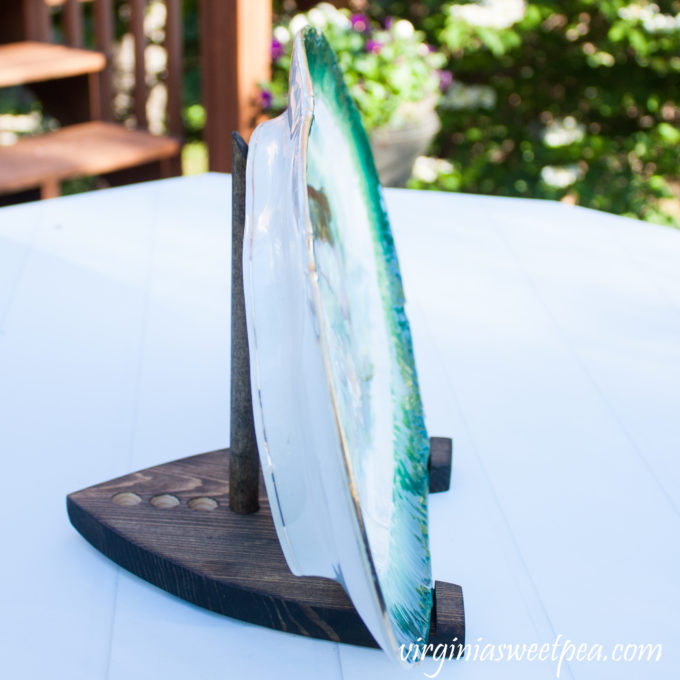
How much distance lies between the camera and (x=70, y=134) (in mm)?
2529

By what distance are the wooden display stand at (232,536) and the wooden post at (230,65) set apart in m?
1.68

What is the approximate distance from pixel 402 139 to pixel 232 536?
2065mm

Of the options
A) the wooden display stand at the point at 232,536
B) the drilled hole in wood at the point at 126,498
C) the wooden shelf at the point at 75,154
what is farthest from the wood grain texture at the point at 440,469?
the wooden shelf at the point at 75,154

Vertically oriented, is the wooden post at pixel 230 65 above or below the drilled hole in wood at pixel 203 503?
above

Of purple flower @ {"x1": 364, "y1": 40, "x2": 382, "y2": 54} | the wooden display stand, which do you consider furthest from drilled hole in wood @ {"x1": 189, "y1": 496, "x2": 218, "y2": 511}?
purple flower @ {"x1": 364, "y1": 40, "x2": 382, "y2": 54}

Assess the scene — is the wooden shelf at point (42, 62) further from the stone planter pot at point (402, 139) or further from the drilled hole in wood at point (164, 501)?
the drilled hole in wood at point (164, 501)

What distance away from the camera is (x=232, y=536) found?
2.52 feet

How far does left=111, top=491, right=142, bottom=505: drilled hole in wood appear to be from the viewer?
31.7 inches

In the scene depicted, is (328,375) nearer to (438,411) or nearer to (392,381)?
(392,381)

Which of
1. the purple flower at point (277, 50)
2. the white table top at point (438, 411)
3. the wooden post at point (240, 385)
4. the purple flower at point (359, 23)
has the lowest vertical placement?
the white table top at point (438, 411)

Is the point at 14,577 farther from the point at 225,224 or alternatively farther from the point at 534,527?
the point at 225,224

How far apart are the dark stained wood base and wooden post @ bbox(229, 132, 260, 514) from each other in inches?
1.1

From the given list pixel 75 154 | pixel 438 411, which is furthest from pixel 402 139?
pixel 438 411

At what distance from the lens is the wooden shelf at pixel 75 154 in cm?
224
